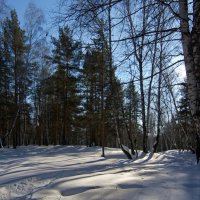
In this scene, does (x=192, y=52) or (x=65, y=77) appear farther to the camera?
(x=65, y=77)

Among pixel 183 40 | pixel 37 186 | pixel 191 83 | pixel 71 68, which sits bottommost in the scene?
pixel 37 186

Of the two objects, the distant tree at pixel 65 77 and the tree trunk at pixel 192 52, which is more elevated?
the distant tree at pixel 65 77

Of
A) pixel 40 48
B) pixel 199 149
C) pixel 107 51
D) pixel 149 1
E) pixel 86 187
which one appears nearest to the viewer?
pixel 86 187

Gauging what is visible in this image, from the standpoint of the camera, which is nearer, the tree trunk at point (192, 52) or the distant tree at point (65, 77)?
the tree trunk at point (192, 52)

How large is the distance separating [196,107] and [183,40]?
1427mm

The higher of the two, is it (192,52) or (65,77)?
(65,77)

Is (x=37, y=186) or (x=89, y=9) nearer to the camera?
(x=89, y=9)

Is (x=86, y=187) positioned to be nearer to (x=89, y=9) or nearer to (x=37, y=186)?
(x=37, y=186)

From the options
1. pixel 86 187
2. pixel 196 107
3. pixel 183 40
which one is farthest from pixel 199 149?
pixel 86 187

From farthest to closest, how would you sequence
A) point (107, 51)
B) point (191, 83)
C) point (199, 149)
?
point (107, 51), point (199, 149), point (191, 83)

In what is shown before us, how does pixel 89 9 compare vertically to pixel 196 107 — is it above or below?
above

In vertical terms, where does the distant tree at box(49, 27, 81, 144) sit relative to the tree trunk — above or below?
above

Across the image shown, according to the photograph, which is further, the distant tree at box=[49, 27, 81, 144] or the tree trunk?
the distant tree at box=[49, 27, 81, 144]

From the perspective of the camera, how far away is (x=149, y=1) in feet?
19.3
